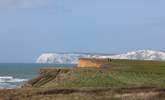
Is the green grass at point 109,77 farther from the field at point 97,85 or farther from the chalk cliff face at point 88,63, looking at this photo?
the chalk cliff face at point 88,63

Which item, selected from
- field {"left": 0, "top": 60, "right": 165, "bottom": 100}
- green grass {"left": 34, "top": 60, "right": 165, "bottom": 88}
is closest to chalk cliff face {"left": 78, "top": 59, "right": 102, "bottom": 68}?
field {"left": 0, "top": 60, "right": 165, "bottom": 100}

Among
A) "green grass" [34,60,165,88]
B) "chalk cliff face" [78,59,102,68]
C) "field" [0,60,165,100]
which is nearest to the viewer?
"field" [0,60,165,100]

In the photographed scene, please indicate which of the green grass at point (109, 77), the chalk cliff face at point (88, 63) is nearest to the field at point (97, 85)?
the green grass at point (109, 77)

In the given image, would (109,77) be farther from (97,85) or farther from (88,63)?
(88,63)

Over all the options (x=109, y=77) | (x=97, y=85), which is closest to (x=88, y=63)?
(x=109, y=77)

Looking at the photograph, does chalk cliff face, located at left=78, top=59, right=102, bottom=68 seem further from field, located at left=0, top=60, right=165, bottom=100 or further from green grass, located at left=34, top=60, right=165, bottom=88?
green grass, located at left=34, top=60, right=165, bottom=88

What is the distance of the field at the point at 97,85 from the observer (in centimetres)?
3096

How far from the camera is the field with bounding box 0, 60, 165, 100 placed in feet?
102

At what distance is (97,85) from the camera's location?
38969mm

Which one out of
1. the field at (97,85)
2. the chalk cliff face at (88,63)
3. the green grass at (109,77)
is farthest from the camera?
the chalk cliff face at (88,63)

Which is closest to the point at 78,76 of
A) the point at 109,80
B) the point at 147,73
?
the point at 109,80

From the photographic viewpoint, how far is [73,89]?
31.8 meters

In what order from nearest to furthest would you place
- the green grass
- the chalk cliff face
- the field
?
1. the field
2. the green grass
3. the chalk cliff face

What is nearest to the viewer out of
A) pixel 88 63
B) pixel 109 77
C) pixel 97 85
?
pixel 97 85
